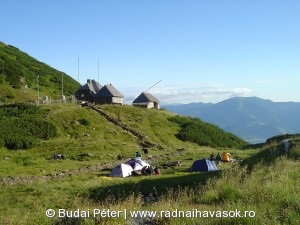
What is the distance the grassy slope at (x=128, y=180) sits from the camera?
9.27 m

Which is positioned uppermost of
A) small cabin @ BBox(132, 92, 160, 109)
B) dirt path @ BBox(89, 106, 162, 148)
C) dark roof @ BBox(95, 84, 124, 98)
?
dark roof @ BBox(95, 84, 124, 98)

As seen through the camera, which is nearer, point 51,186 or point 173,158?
point 51,186

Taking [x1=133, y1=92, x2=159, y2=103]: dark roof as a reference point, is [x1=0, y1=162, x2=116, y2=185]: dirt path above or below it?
Result: below

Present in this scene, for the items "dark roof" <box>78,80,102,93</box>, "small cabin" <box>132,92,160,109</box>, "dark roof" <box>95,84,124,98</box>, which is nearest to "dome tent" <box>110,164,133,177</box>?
"dark roof" <box>95,84,124,98</box>

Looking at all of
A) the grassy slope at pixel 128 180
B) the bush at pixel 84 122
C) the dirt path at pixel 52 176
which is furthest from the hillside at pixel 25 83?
the dirt path at pixel 52 176

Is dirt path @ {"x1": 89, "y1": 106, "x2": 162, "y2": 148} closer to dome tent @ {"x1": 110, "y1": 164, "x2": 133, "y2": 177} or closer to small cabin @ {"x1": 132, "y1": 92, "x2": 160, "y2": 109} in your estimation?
small cabin @ {"x1": 132, "y1": 92, "x2": 160, "y2": 109}

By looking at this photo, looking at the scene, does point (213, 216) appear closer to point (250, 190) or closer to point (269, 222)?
point (269, 222)

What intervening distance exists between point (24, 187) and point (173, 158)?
19489mm

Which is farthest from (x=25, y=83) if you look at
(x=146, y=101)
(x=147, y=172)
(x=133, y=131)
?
(x=147, y=172)

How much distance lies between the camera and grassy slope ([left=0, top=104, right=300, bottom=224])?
927 centimetres

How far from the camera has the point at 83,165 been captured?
35219mm

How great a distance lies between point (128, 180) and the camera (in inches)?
998

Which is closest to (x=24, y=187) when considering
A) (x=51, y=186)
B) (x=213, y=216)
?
(x=51, y=186)

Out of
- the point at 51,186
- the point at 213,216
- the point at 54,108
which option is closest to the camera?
the point at 213,216
